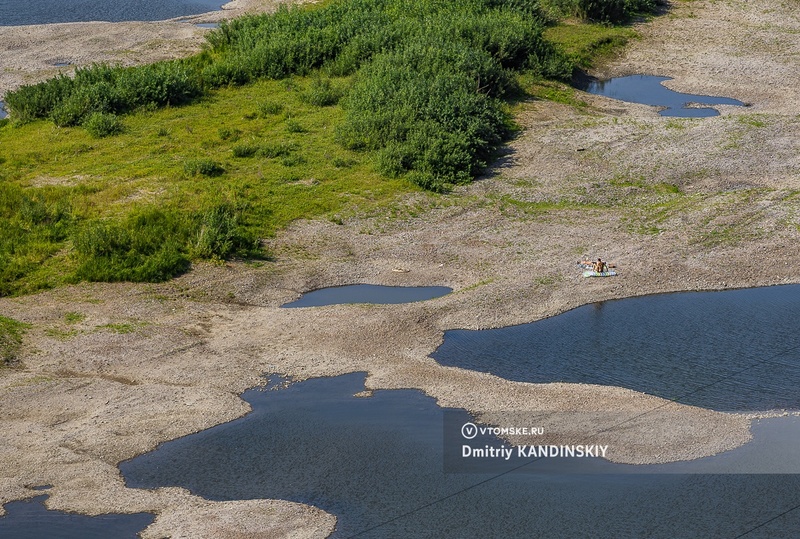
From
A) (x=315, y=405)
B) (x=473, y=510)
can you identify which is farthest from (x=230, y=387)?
(x=473, y=510)

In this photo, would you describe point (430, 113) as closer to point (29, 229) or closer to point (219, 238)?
point (219, 238)

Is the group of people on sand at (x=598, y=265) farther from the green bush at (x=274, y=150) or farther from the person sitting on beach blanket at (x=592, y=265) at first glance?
the green bush at (x=274, y=150)

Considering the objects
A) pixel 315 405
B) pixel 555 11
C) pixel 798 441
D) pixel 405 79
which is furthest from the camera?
pixel 555 11

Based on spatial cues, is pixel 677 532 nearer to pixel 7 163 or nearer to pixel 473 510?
pixel 473 510

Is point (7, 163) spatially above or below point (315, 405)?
above

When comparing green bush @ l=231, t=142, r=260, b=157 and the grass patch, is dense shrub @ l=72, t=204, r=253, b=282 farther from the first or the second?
green bush @ l=231, t=142, r=260, b=157

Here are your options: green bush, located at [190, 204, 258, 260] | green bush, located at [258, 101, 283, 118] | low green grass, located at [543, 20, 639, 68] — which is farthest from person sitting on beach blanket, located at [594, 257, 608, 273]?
low green grass, located at [543, 20, 639, 68]
